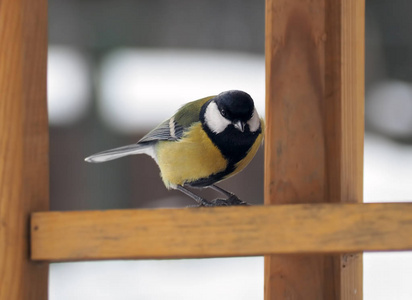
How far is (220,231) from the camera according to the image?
80 centimetres

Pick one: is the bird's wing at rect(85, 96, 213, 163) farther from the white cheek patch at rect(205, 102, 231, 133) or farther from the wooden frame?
the wooden frame

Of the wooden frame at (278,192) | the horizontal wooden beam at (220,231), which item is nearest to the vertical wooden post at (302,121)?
the wooden frame at (278,192)

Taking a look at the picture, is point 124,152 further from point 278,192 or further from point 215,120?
point 278,192

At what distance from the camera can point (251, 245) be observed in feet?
2.64

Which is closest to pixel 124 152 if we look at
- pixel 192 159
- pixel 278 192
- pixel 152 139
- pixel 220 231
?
pixel 152 139

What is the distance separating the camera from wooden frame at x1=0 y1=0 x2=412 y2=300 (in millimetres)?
791

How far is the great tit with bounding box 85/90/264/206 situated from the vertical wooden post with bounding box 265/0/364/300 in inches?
13.2

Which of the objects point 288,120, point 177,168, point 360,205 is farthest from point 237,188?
point 360,205

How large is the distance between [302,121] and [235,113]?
0.38 m

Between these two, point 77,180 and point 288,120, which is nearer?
point 288,120

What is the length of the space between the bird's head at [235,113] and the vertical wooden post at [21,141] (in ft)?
1.82

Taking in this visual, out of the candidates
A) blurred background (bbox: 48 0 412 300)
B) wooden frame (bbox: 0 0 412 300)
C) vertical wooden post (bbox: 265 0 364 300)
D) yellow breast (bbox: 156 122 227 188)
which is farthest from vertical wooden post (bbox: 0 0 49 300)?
blurred background (bbox: 48 0 412 300)

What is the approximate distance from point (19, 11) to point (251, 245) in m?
0.46

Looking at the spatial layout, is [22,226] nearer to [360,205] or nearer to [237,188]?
[360,205]
